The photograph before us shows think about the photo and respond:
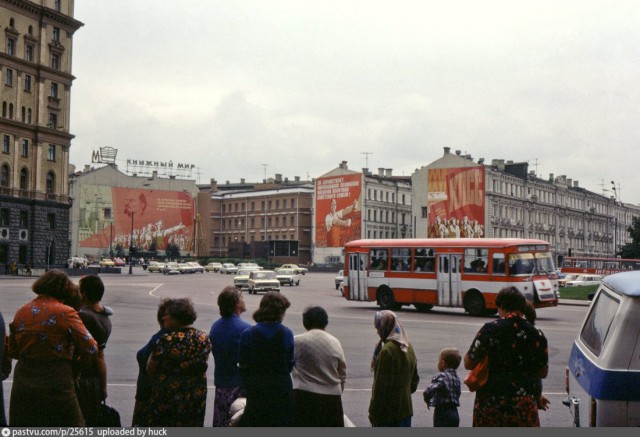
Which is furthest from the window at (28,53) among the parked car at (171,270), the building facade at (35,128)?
the parked car at (171,270)

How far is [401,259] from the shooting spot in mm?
30406

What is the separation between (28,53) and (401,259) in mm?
60514

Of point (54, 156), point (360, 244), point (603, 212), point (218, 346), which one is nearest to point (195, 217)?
point (54, 156)

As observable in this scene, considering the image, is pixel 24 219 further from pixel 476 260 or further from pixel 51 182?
pixel 476 260

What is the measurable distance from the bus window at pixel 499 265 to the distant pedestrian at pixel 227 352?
21586 mm

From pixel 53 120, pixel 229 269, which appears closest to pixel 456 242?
pixel 53 120

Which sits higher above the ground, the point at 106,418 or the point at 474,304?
the point at 106,418

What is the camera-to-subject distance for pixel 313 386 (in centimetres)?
654

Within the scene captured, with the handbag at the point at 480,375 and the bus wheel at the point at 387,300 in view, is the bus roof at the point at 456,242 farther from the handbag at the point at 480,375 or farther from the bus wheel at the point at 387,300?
the handbag at the point at 480,375

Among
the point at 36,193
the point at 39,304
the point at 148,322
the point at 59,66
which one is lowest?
the point at 148,322

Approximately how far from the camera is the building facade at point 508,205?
110 meters

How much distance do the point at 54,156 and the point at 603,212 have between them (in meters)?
106

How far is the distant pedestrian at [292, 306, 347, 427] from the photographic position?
6520mm

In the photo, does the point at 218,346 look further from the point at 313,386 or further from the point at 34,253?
the point at 34,253
